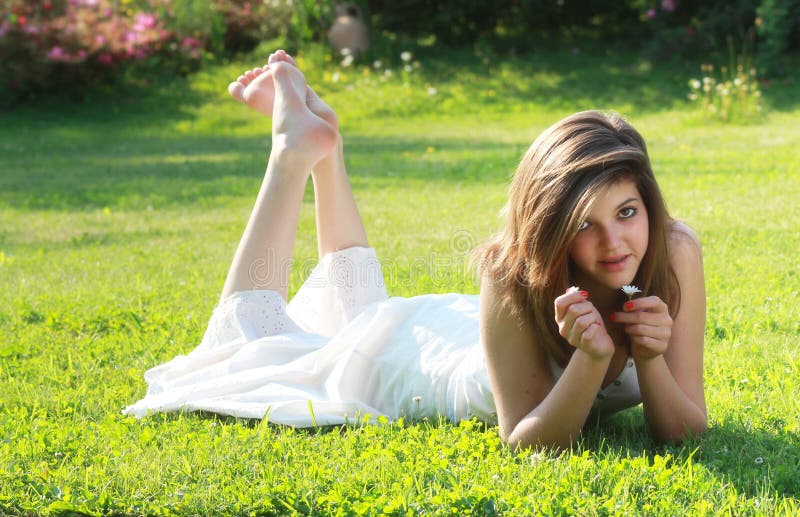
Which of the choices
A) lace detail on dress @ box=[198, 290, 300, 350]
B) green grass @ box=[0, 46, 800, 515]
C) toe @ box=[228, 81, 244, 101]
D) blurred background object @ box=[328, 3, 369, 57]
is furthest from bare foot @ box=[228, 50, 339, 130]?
blurred background object @ box=[328, 3, 369, 57]

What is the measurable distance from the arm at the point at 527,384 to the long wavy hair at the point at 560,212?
53 mm

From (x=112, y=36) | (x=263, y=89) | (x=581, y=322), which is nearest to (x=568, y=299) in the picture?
(x=581, y=322)

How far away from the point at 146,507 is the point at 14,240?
5.35m

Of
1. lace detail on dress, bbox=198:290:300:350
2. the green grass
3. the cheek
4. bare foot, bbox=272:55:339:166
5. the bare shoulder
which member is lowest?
the green grass

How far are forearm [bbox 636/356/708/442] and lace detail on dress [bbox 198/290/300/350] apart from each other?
5.59ft

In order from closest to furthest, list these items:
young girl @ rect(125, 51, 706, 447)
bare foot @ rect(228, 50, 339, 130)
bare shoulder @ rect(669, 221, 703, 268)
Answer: young girl @ rect(125, 51, 706, 447) → bare shoulder @ rect(669, 221, 703, 268) → bare foot @ rect(228, 50, 339, 130)

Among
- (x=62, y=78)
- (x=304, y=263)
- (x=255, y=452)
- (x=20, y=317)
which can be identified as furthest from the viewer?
(x=62, y=78)

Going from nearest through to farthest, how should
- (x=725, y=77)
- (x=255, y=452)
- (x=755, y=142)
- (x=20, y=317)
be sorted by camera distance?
(x=255, y=452) → (x=20, y=317) → (x=755, y=142) → (x=725, y=77)

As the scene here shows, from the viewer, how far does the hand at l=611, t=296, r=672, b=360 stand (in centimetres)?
288

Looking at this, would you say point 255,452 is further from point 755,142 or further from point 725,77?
point 725,77

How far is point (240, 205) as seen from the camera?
347 inches

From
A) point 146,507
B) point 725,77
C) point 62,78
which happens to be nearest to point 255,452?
point 146,507

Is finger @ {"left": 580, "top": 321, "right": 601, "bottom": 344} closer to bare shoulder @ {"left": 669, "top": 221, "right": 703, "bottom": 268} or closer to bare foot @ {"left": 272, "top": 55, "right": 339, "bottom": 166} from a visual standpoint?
bare shoulder @ {"left": 669, "top": 221, "right": 703, "bottom": 268}

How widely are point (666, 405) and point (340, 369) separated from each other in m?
1.30
